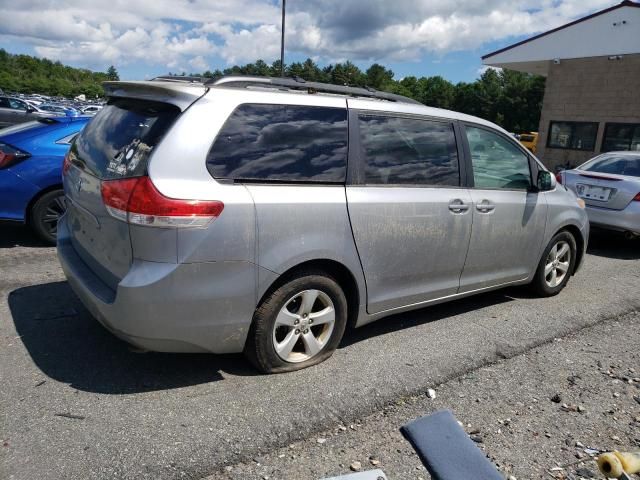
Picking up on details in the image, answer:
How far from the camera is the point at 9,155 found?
542 centimetres

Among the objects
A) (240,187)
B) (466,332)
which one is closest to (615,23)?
(466,332)

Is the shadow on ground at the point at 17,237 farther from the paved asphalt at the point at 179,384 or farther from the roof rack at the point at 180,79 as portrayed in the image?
the roof rack at the point at 180,79

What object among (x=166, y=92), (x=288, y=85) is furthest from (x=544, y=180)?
(x=166, y=92)

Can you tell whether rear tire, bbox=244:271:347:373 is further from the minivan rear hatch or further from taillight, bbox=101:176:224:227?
the minivan rear hatch

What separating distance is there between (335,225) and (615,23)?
2016 centimetres

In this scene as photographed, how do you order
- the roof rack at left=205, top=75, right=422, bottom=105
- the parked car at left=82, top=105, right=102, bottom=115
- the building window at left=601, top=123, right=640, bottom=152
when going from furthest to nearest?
the building window at left=601, top=123, right=640, bottom=152 → the parked car at left=82, top=105, right=102, bottom=115 → the roof rack at left=205, top=75, right=422, bottom=105

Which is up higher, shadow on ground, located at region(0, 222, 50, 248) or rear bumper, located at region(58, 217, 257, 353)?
rear bumper, located at region(58, 217, 257, 353)

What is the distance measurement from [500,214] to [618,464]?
2.83 metres

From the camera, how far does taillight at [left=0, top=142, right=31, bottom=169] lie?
17.7 feet

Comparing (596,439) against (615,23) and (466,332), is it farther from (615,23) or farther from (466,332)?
(615,23)

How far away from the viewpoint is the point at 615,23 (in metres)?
18.8

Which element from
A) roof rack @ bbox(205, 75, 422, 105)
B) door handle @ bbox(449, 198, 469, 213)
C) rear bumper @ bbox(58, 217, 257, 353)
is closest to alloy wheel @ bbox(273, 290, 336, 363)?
rear bumper @ bbox(58, 217, 257, 353)

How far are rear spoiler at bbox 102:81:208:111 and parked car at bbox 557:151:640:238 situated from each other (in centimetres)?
635

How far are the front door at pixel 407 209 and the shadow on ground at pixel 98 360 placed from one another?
115 centimetres
